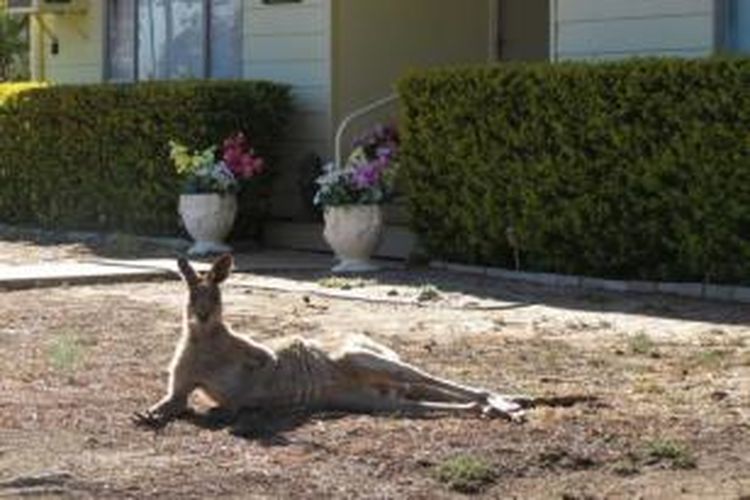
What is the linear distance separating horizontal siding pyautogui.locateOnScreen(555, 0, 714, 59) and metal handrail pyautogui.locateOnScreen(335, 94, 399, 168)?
227 cm

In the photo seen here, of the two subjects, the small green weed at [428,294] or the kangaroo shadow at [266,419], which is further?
the small green weed at [428,294]

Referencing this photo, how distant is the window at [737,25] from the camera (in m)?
12.8

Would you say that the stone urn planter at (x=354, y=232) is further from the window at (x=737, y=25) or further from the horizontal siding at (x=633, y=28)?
the window at (x=737, y=25)

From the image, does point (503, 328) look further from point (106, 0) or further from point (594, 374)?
point (106, 0)

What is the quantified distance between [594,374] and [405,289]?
13.5ft

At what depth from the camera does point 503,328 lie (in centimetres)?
1090

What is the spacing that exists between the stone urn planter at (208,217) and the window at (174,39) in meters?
2.44

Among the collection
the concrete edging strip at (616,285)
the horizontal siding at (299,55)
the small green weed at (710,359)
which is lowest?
the small green weed at (710,359)

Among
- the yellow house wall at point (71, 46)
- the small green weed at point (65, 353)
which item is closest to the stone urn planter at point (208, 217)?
the yellow house wall at point (71, 46)

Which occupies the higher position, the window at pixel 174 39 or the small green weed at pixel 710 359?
the window at pixel 174 39

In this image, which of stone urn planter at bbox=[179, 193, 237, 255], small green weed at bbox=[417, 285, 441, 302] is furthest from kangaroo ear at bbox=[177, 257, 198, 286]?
stone urn planter at bbox=[179, 193, 237, 255]

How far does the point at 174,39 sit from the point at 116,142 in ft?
6.56

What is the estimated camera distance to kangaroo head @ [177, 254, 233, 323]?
7613 millimetres

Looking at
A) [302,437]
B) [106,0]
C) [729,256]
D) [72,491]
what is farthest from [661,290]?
[106,0]
